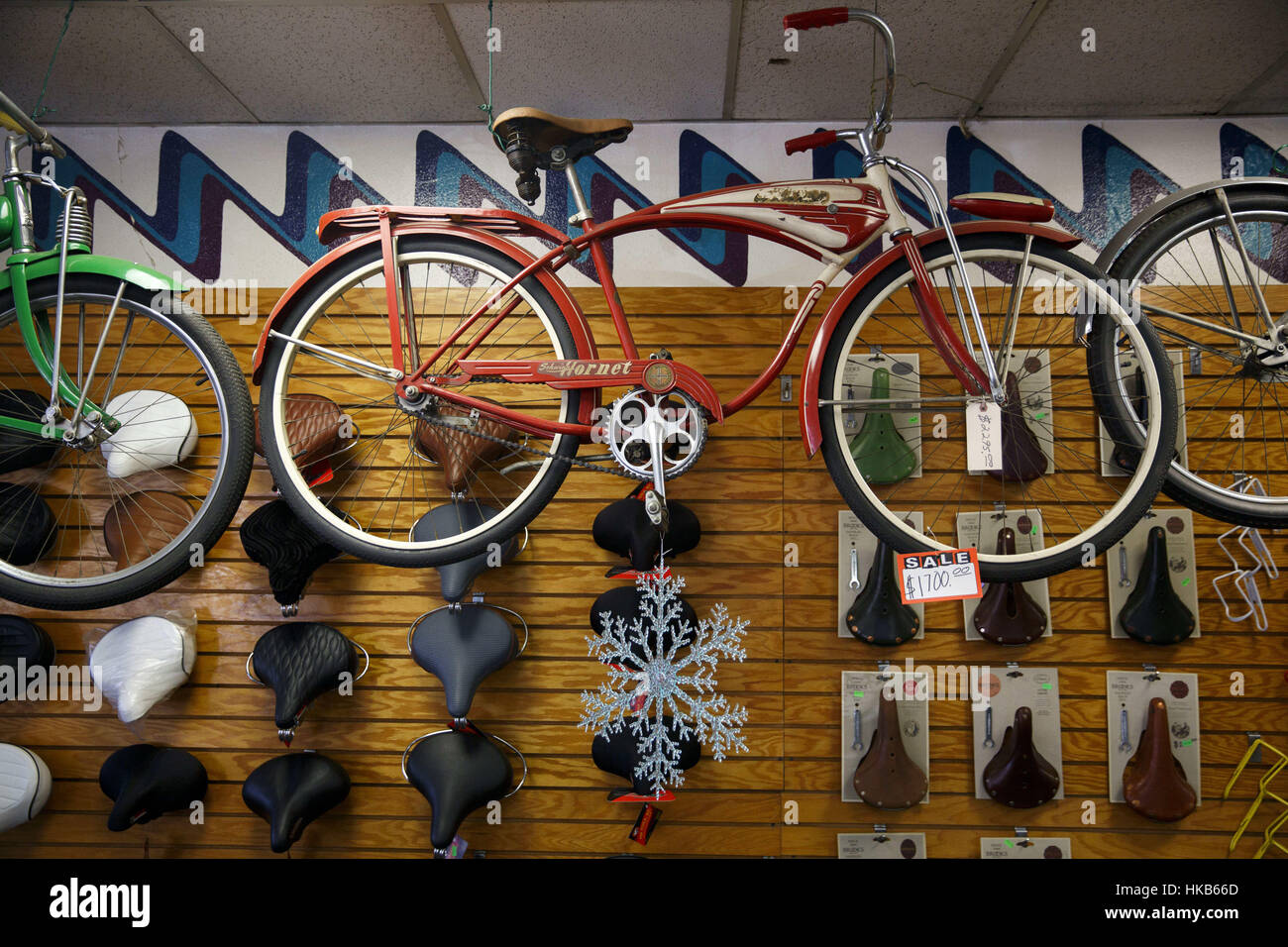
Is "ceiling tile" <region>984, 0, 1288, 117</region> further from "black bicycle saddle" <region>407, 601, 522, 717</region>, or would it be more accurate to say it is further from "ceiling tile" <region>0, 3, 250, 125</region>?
"ceiling tile" <region>0, 3, 250, 125</region>

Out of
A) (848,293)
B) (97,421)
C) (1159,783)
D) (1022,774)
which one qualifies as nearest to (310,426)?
(97,421)

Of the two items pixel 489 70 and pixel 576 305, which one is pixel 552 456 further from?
pixel 489 70

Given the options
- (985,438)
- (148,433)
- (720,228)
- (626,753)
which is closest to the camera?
(985,438)

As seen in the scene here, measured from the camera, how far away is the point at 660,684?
2.06 metres

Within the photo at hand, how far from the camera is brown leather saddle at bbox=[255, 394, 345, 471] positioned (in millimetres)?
2383

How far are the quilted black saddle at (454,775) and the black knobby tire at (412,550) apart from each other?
643mm

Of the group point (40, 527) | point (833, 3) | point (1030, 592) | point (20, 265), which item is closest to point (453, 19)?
point (833, 3)

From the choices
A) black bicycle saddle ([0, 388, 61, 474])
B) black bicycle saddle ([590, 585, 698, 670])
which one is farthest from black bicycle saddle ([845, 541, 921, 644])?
black bicycle saddle ([0, 388, 61, 474])

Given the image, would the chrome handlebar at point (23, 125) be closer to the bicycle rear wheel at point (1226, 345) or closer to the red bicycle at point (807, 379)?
the red bicycle at point (807, 379)

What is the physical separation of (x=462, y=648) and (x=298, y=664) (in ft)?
1.75

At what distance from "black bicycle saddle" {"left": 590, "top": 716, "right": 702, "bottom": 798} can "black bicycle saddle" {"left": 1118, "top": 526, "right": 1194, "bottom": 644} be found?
1.48m

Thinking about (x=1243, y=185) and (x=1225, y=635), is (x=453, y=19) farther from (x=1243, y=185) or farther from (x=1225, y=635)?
(x=1225, y=635)

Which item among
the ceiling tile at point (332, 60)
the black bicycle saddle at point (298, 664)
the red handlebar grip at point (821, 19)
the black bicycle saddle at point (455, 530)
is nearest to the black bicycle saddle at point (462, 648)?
the black bicycle saddle at point (455, 530)

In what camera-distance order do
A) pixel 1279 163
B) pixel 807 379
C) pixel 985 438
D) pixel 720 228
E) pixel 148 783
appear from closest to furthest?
pixel 985 438, pixel 807 379, pixel 720 228, pixel 148 783, pixel 1279 163
